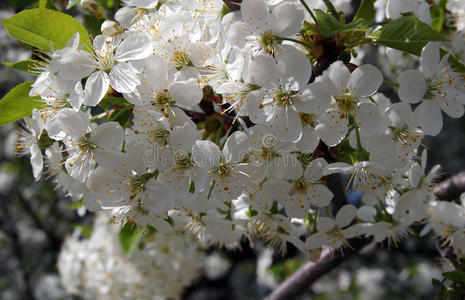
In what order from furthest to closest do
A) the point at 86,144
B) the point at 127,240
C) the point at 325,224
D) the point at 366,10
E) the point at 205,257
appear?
the point at 205,257 < the point at 127,240 < the point at 325,224 < the point at 86,144 < the point at 366,10

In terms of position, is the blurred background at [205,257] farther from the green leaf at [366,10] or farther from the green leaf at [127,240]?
the green leaf at [366,10]

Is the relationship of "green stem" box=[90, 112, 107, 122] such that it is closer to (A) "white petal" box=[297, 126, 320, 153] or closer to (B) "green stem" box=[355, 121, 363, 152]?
(A) "white petal" box=[297, 126, 320, 153]

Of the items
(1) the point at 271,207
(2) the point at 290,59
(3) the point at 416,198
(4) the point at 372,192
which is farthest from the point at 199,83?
(3) the point at 416,198

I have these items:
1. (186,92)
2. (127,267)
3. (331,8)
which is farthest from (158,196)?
(127,267)

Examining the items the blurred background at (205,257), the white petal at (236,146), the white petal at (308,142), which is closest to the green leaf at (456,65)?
the white petal at (308,142)

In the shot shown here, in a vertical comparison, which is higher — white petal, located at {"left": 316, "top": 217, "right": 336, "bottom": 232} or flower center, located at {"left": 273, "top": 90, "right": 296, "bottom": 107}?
flower center, located at {"left": 273, "top": 90, "right": 296, "bottom": 107}

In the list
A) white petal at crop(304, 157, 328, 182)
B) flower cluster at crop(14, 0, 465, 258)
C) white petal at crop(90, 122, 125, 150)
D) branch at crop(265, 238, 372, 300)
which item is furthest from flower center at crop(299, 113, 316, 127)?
branch at crop(265, 238, 372, 300)

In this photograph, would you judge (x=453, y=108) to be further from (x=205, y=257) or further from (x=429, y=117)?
(x=205, y=257)
